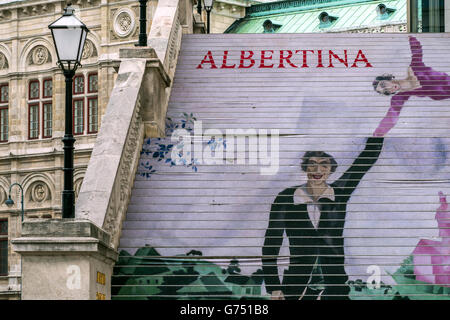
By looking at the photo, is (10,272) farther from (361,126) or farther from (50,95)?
(361,126)

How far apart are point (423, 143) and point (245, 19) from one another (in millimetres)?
46645

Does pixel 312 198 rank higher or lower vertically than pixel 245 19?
lower

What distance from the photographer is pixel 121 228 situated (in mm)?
16438

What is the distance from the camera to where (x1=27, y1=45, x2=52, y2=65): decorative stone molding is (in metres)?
59.1

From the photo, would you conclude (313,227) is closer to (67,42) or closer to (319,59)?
(67,42)

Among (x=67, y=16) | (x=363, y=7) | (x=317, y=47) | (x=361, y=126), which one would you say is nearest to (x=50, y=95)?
(x=363, y=7)

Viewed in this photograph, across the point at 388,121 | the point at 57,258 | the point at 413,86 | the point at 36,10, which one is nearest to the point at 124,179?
the point at 57,258

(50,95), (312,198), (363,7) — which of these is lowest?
(312,198)

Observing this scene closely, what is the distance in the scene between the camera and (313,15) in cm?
6325

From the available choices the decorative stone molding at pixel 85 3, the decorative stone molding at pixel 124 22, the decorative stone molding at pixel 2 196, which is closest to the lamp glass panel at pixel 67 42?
the decorative stone molding at pixel 124 22

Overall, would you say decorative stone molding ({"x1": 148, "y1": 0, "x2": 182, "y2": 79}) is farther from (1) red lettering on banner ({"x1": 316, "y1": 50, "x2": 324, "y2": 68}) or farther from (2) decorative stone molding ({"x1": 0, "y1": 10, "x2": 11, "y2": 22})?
(2) decorative stone molding ({"x1": 0, "y1": 10, "x2": 11, "y2": 22})

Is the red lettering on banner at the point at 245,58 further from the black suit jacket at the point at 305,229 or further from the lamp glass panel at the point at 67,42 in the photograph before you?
the lamp glass panel at the point at 67,42

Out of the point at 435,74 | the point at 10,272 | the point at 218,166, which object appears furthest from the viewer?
the point at 10,272

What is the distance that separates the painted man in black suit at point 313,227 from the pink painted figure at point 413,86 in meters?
1.55
